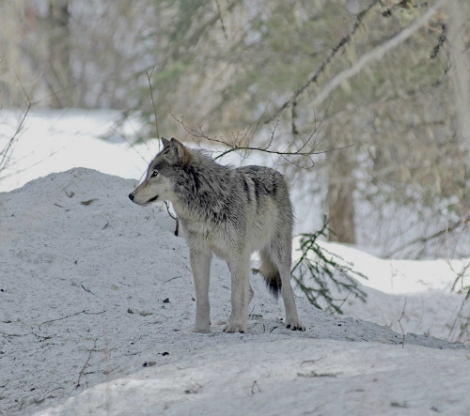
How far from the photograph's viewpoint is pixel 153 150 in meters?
16.5

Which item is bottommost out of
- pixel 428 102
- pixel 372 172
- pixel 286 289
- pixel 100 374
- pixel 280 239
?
pixel 100 374

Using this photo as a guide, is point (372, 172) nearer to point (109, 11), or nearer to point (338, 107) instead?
point (338, 107)

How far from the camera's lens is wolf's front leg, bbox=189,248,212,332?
662cm

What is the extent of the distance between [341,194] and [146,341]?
399 inches

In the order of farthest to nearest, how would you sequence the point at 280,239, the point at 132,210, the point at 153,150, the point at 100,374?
the point at 153,150, the point at 132,210, the point at 280,239, the point at 100,374

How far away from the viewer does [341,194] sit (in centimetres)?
1592

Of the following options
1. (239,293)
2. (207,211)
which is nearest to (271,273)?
(239,293)

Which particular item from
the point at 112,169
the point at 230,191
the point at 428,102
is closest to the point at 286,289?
the point at 230,191

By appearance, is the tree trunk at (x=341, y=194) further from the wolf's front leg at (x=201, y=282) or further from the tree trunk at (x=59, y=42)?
the tree trunk at (x=59, y=42)

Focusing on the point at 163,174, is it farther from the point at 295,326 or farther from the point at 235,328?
the point at 295,326

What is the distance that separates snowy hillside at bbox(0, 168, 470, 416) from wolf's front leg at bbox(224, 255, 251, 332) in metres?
0.18

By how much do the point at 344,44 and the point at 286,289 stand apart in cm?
494

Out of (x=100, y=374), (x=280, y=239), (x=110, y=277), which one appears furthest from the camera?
(x=110, y=277)

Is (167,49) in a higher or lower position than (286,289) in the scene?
higher
